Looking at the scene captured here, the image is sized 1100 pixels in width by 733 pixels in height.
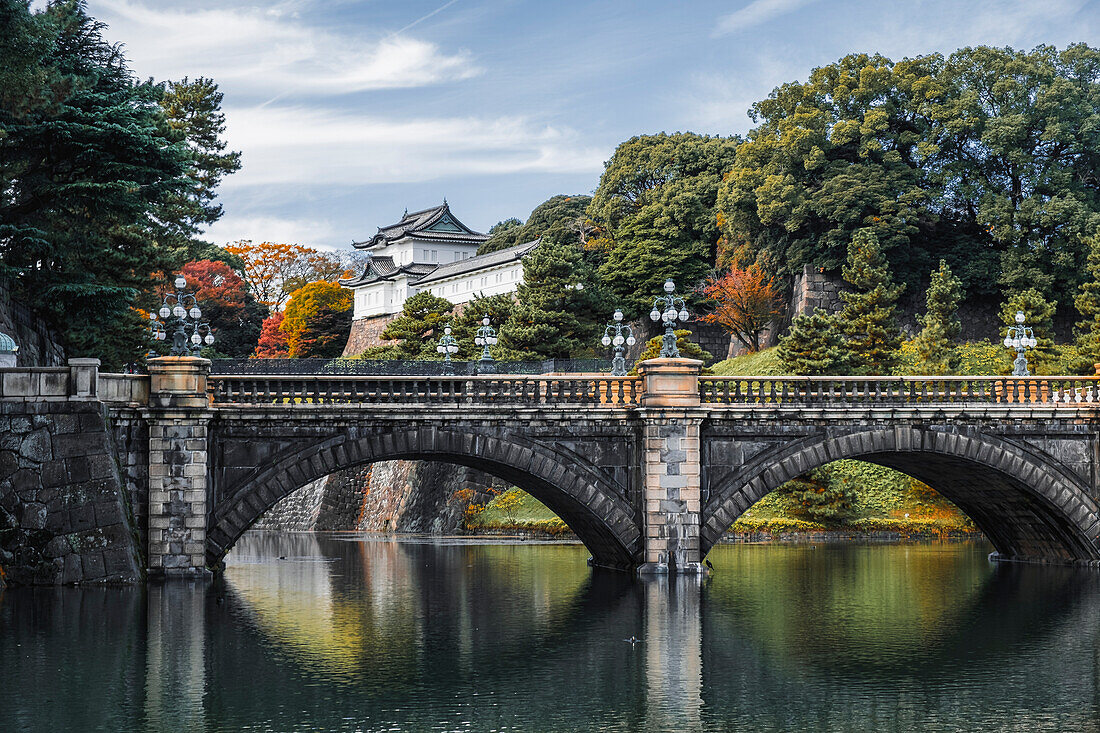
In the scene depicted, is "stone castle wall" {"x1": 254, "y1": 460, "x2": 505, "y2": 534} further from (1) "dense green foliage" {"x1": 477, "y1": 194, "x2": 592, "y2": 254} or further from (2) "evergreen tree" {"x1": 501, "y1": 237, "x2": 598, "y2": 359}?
(1) "dense green foliage" {"x1": 477, "y1": 194, "x2": 592, "y2": 254}

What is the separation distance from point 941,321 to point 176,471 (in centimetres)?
4116

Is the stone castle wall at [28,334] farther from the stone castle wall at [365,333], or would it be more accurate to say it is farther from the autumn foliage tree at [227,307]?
the stone castle wall at [365,333]

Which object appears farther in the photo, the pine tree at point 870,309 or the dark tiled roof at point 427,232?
the dark tiled roof at point 427,232

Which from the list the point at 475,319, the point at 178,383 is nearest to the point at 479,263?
the point at 475,319

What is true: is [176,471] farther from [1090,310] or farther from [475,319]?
[1090,310]

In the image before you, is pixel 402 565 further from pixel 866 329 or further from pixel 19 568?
pixel 866 329

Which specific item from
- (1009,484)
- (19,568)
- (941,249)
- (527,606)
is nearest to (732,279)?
(941,249)

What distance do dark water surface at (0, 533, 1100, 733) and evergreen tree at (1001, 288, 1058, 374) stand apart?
22140mm

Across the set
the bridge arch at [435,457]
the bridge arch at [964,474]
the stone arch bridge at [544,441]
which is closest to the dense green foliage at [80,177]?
the stone arch bridge at [544,441]

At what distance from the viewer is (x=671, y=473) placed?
34.4m

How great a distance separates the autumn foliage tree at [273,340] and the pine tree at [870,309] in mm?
48436

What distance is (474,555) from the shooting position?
47625 mm

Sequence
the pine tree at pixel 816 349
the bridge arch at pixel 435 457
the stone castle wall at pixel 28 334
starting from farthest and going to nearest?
the pine tree at pixel 816 349, the stone castle wall at pixel 28 334, the bridge arch at pixel 435 457

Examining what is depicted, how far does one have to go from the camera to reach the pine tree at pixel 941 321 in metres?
58.8
